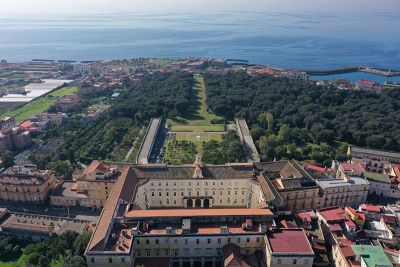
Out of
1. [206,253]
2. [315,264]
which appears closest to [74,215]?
[206,253]

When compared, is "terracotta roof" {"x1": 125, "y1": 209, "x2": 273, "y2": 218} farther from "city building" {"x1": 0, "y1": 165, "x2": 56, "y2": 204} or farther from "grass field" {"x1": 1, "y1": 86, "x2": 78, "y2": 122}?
"grass field" {"x1": 1, "y1": 86, "x2": 78, "y2": 122}

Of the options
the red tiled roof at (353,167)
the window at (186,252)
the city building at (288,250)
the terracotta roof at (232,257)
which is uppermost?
→ the red tiled roof at (353,167)

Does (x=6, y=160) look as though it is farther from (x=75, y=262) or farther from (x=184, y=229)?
(x=184, y=229)

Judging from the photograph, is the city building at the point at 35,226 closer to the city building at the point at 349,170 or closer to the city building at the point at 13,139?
the city building at the point at 13,139

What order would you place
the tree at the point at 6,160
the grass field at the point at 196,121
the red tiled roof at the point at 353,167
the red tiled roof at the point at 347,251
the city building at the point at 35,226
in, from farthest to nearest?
1. the grass field at the point at 196,121
2. the tree at the point at 6,160
3. the red tiled roof at the point at 353,167
4. the city building at the point at 35,226
5. the red tiled roof at the point at 347,251

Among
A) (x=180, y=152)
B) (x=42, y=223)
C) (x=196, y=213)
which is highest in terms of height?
(x=196, y=213)

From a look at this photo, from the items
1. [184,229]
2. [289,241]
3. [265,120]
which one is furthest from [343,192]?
[265,120]

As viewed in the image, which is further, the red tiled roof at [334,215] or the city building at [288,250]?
the red tiled roof at [334,215]

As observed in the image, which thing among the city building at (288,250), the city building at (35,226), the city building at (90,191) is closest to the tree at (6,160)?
the city building at (90,191)
